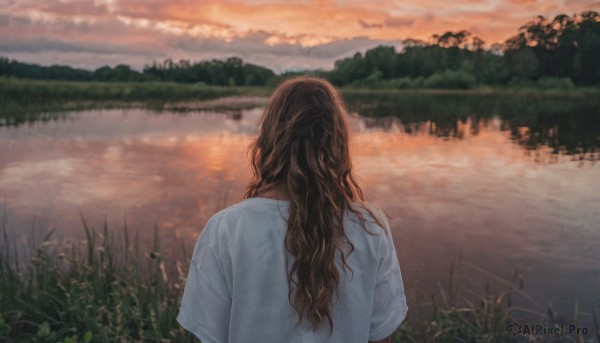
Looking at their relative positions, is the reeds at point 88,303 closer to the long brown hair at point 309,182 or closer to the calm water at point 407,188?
the calm water at point 407,188

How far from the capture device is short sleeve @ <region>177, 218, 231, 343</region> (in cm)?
161

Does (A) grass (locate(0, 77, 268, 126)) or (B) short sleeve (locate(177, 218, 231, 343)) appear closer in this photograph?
(B) short sleeve (locate(177, 218, 231, 343))

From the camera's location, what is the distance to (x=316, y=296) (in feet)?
5.20

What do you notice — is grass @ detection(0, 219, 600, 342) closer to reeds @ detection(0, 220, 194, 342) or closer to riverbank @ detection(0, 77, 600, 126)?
reeds @ detection(0, 220, 194, 342)

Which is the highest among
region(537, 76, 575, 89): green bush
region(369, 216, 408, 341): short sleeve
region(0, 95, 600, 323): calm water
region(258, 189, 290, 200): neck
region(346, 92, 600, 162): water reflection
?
region(537, 76, 575, 89): green bush

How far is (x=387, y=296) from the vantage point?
1749 millimetres

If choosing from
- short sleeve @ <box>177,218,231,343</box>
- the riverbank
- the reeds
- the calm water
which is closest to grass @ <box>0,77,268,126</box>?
the riverbank

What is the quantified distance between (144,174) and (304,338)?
12.4 metres

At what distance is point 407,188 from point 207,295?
11.4 meters

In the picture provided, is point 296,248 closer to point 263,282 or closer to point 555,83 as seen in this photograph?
point 263,282

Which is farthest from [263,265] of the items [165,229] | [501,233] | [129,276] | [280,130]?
[501,233]

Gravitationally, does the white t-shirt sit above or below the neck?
below

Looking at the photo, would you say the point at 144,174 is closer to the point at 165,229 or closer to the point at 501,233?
the point at 165,229

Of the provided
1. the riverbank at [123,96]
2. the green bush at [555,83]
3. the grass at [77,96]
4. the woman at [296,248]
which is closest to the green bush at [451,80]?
the riverbank at [123,96]
